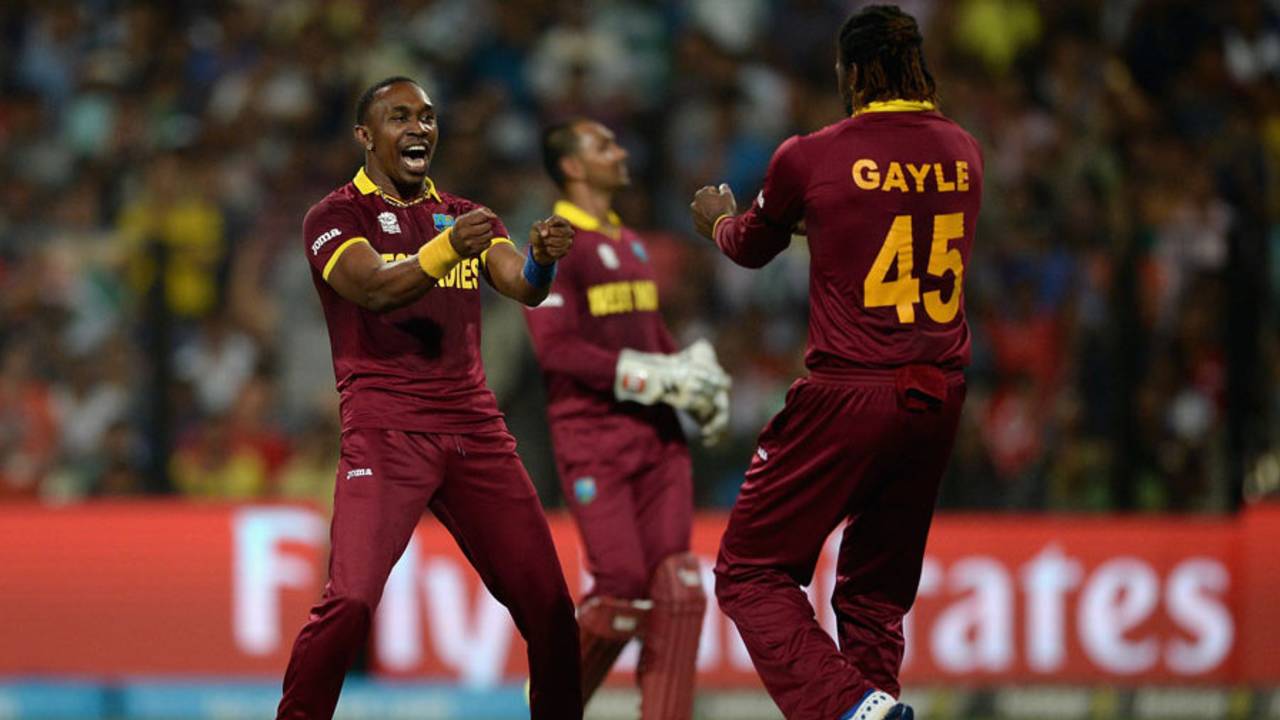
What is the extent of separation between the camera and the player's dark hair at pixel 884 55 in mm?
6367

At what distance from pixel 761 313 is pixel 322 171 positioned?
346cm

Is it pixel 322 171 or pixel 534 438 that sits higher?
pixel 322 171

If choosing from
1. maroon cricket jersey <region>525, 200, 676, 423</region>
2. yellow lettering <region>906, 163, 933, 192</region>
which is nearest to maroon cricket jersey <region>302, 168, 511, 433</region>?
maroon cricket jersey <region>525, 200, 676, 423</region>

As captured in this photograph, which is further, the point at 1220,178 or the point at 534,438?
the point at 1220,178

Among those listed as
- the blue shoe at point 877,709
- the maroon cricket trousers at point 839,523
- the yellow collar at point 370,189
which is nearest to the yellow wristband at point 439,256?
the yellow collar at point 370,189

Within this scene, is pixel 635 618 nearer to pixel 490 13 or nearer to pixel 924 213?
pixel 924 213

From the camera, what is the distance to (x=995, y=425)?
11.7 meters

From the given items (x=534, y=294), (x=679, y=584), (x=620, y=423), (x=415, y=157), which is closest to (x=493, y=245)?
(x=534, y=294)

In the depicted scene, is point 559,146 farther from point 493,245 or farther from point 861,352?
point 861,352

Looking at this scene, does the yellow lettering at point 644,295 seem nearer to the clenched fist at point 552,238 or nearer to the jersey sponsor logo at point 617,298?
the jersey sponsor logo at point 617,298

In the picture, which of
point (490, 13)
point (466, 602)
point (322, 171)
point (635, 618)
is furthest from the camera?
point (490, 13)

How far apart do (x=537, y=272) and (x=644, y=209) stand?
6.11m

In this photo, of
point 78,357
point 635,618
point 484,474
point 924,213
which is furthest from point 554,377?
point 78,357

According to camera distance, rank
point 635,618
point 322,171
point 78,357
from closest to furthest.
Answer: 1. point 635,618
2. point 78,357
3. point 322,171
